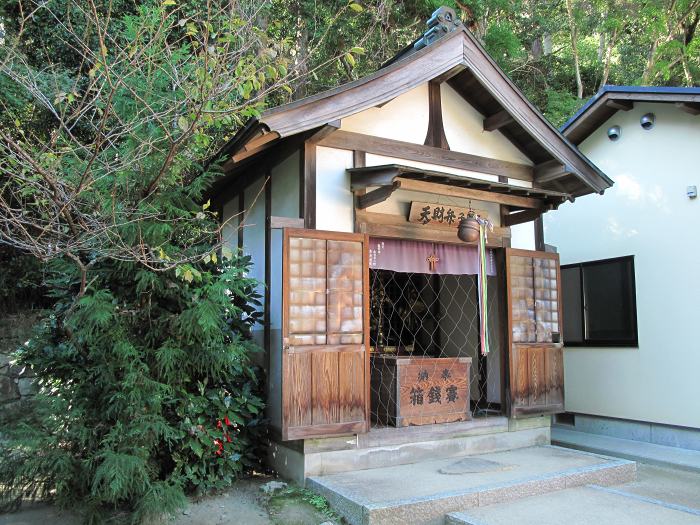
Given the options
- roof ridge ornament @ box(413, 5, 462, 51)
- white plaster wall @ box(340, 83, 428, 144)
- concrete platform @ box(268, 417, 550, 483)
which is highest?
roof ridge ornament @ box(413, 5, 462, 51)

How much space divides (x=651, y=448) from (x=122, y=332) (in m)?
Answer: 7.48

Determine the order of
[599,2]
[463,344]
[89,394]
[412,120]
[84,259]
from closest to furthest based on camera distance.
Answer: [89,394]
[84,259]
[412,120]
[463,344]
[599,2]

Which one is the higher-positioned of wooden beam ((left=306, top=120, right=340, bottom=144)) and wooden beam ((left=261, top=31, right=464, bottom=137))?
wooden beam ((left=261, top=31, right=464, bottom=137))

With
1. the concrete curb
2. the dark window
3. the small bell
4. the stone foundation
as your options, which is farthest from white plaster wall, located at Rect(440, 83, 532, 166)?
the stone foundation

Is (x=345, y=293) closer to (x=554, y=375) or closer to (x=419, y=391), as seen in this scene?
(x=419, y=391)

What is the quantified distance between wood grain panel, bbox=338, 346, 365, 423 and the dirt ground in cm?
95

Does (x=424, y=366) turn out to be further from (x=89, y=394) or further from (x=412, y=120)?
(x=89, y=394)

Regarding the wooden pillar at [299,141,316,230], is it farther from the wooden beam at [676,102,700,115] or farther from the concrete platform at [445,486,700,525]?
the wooden beam at [676,102,700,115]

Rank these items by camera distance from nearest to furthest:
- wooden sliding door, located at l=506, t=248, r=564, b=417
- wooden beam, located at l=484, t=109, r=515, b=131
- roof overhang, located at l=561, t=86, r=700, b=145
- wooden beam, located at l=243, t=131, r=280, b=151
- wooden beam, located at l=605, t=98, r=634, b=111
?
wooden beam, located at l=243, t=131, r=280, b=151
wooden beam, located at l=484, t=109, r=515, b=131
wooden sliding door, located at l=506, t=248, r=564, b=417
roof overhang, located at l=561, t=86, r=700, b=145
wooden beam, located at l=605, t=98, r=634, b=111

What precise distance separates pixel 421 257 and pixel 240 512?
3.73m

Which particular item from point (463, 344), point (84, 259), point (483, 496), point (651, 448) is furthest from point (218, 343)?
point (651, 448)

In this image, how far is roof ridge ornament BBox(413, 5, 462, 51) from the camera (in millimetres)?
7109

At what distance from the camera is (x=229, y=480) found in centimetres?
576

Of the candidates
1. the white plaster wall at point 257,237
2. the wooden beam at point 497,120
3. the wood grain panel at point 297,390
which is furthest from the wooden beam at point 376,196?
the wooden beam at point 497,120
